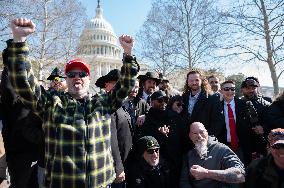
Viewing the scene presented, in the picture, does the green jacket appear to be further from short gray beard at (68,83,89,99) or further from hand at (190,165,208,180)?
short gray beard at (68,83,89,99)

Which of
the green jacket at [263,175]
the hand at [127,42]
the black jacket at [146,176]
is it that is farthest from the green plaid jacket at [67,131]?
the green jacket at [263,175]

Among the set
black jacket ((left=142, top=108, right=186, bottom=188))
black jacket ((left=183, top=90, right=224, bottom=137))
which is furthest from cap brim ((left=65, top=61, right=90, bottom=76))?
black jacket ((left=183, top=90, right=224, bottom=137))

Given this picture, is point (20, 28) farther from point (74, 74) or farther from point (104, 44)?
point (104, 44)

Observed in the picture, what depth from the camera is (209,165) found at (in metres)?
4.16

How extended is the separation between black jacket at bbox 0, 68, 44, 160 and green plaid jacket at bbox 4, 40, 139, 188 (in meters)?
1.24

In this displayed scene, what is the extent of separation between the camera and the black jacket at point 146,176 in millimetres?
4480

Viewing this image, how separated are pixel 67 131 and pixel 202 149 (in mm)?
2242

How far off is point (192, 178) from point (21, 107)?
2465mm

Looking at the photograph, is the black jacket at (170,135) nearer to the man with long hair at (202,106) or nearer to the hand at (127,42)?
the man with long hair at (202,106)

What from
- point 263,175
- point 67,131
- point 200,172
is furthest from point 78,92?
point 263,175

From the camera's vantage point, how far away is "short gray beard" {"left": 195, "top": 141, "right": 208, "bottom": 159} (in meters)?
4.27

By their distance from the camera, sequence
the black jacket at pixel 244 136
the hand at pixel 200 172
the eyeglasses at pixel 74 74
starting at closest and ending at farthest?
the eyeglasses at pixel 74 74 → the hand at pixel 200 172 → the black jacket at pixel 244 136

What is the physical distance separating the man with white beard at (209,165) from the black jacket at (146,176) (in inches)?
11.6

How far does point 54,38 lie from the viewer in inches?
752
